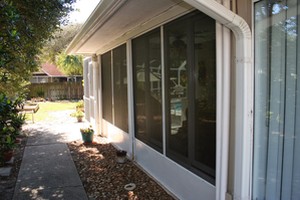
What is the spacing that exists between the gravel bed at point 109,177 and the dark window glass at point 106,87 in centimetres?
132

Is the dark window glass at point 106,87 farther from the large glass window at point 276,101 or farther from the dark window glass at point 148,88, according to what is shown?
the large glass window at point 276,101

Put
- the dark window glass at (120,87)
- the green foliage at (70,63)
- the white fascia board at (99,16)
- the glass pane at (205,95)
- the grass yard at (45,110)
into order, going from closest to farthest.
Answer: the glass pane at (205,95)
the white fascia board at (99,16)
the dark window glass at (120,87)
the grass yard at (45,110)
the green foliage at (70,63)

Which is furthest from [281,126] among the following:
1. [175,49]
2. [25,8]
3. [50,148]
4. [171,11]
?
[50,148]

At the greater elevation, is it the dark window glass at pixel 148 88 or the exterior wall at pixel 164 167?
the dark window glass at pixel 148 88

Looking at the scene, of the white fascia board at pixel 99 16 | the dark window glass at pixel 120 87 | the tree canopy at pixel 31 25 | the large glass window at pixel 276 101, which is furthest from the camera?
the dark window glass at pixel 120 87

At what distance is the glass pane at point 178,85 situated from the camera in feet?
11.3

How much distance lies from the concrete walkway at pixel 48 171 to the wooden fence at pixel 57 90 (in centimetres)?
1666

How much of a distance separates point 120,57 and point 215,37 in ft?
12.0

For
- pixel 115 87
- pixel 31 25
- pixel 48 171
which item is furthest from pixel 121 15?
pixel 48 171

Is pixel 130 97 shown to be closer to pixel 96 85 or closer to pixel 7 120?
pixel 7 120

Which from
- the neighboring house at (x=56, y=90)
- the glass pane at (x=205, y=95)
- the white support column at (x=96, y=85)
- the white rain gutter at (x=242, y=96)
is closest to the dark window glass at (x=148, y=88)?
the glass pane at (x=205, y=95)

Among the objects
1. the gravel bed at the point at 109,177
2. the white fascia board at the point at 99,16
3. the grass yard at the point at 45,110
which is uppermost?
the white fascia board at the point at 99,16

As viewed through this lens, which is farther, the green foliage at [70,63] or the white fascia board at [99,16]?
the green foliage at [70,63]

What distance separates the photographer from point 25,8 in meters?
4.63
